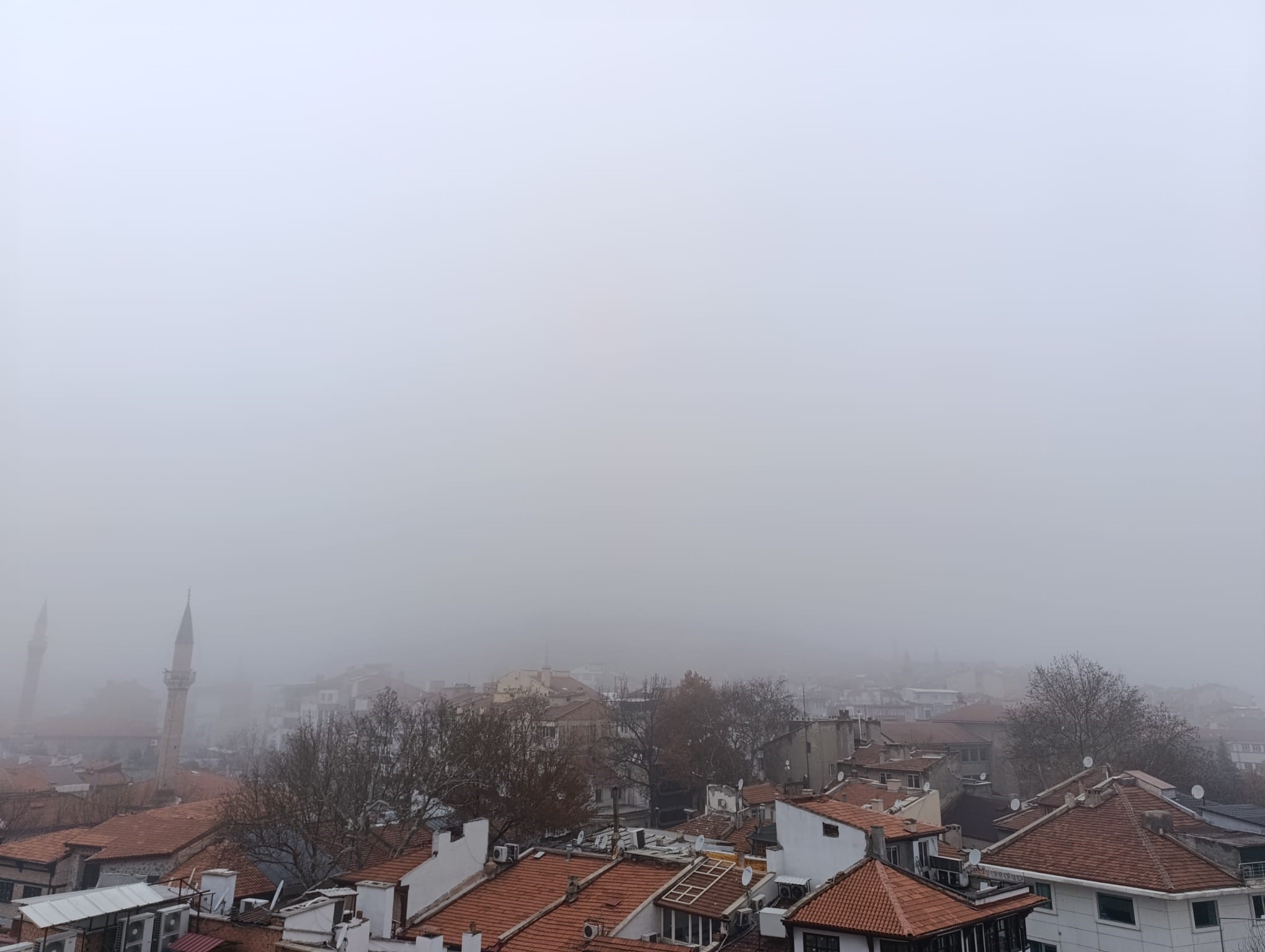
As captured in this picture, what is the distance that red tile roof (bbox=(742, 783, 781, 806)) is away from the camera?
38.1 meters

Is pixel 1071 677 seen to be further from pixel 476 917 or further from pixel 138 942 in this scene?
pixel 138 942

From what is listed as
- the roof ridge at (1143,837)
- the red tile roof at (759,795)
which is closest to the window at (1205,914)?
the roof ridge at (1143,837)

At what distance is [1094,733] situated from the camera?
1673 inches

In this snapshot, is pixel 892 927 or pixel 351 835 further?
pixel 351 835

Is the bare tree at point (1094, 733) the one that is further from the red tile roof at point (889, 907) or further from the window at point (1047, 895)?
the red tile roof at point (889, 907)

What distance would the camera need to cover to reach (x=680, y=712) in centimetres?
5484

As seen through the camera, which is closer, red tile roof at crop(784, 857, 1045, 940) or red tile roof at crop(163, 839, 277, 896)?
red tile roof at crop(784, 857, 1045, 940)

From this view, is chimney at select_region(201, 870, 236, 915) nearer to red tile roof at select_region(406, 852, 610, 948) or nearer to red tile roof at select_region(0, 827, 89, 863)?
red tile roof at select_region(406, 852, 610, 948)


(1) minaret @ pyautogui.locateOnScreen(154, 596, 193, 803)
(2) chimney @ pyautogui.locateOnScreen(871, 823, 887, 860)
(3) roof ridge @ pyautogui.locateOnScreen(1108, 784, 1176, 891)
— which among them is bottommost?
(1) minaret @ pyautogui.locateOnScreen(154, 596, 193, 803)

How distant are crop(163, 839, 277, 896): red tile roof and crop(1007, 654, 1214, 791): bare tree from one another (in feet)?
124

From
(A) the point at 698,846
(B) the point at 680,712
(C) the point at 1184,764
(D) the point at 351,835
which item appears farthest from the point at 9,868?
(C) the point at 1184,764

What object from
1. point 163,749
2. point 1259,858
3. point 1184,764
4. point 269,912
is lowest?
point 163,749

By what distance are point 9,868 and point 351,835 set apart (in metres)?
13.7

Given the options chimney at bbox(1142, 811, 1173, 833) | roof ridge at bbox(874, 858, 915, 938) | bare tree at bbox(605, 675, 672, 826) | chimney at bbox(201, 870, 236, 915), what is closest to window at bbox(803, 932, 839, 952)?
roof ridge at bbox(874, 858, 915, 938)
